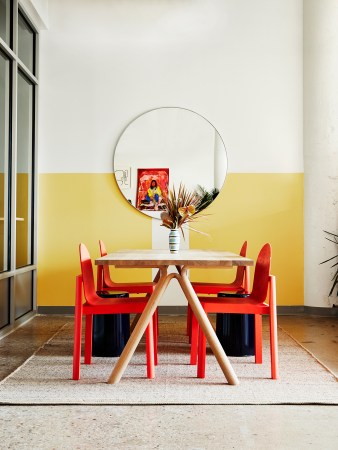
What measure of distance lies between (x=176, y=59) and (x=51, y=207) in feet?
6.78

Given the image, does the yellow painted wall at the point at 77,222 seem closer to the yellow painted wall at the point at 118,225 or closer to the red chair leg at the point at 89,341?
the yellow painted wall at the point at 118,225

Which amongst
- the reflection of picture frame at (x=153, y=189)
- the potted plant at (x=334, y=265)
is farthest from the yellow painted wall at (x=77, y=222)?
the potted plant at (x=334, y=265)

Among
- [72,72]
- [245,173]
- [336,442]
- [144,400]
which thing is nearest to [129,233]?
[245,173]

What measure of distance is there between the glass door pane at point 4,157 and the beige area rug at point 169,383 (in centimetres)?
116

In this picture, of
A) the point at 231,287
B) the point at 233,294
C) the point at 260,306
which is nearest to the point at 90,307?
the point at 260,306

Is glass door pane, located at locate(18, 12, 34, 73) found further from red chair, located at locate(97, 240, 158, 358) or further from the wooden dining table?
the wooden dining table

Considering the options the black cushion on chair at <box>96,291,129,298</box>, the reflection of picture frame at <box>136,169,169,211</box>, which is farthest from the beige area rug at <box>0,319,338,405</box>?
the reflection of picture frame at <box>136,169,169,211</box>

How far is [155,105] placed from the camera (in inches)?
268

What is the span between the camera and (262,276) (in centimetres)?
412

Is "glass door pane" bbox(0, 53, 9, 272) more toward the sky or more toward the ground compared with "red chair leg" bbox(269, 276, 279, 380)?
more toward the sky

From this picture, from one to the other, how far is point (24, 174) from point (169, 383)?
326 cm

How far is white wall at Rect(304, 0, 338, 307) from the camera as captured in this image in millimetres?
6531

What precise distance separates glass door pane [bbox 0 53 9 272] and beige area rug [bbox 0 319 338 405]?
45.6 inches

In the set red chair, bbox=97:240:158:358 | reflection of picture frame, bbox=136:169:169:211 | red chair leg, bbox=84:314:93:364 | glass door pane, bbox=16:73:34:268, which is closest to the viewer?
red chair leg, bbox=84:314:93:364
